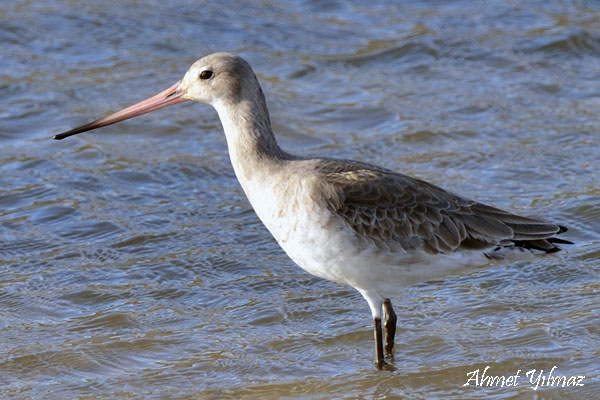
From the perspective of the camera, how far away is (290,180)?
22.0 ft

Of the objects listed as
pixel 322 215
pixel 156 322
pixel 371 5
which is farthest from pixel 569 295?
pixel 371 5

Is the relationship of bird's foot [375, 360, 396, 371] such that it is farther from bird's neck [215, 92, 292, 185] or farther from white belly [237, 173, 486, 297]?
bird's neck [215, 92, 292, 185]

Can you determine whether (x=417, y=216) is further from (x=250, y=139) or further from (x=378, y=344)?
(x=250, y=139)

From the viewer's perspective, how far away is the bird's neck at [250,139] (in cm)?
691

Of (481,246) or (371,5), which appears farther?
(371,5)

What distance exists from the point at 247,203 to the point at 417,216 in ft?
9.65

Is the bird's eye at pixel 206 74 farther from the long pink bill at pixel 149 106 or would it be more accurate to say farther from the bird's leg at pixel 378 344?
the bird's leg at pixel 378 344

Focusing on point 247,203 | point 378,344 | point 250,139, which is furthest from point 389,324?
point 247,203

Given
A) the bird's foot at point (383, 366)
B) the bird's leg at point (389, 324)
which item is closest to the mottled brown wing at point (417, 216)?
the bird's leg at point (389, 324)

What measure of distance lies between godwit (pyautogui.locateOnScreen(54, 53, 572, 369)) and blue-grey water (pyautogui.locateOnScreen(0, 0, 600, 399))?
0.36m

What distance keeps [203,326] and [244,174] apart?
4.09ft

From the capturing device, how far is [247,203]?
31.7ft

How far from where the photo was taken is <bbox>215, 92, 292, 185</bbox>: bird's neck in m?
6.91

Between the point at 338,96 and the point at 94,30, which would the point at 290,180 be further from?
the point at 94,30
